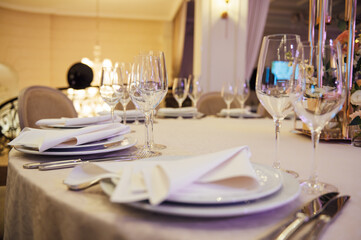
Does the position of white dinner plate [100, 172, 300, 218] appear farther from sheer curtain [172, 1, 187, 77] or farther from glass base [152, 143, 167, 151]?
Answer: sheer curtain [172, 1, 187, 77]

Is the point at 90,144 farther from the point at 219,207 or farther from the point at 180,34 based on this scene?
the point at 180,34

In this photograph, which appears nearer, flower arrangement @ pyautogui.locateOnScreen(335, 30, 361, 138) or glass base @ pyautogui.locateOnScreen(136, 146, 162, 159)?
glass base @ pyautogui.locateOnScreen(136, 146, 162, 159)

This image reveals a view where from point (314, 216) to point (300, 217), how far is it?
0.02 meters

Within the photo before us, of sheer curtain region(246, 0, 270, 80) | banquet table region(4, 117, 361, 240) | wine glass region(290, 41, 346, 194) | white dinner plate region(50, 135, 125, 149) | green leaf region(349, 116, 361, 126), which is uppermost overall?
sheer curtain region(246, 0, 270, 80)

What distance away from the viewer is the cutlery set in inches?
15.4

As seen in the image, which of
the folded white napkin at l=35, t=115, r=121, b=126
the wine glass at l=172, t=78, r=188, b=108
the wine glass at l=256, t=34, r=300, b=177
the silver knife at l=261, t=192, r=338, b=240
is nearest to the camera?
the silver knife at l=261, t=192, r=338, b=240

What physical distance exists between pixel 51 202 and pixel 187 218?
229 mm

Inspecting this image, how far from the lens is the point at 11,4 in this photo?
27.7ft

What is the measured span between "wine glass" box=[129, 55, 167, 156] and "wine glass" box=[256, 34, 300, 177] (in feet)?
0.93

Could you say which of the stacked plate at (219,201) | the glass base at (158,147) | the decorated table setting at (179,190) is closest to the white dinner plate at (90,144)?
the decorated table setting at (179,190)

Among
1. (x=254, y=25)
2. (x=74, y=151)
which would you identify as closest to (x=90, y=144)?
(x=74, y=151)

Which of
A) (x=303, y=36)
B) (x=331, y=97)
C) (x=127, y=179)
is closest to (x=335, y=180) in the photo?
(x=331, y=97)

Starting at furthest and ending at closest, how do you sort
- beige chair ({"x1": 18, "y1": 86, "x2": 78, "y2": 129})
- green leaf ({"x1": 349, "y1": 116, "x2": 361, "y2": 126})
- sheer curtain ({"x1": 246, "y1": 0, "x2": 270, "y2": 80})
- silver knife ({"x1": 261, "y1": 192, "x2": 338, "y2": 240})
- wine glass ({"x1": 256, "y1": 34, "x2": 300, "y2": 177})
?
1. sheer curtain ({"x1": 246, "y1": 0, "x2": 270, "y2": 80})
2. beige chair ({"x1": 18, "y1": 86, "x2": 78, "y2": 129})
3. green leaf ({"x1": 349, "y1": 116, "x2": 361, "y2": 126})
4. wine glass ({"x1": 256, "y1": 34, "x2": 300, "y2": 177})
5. silver knife ({"x1": 261, "y1": 192, "x2": 338, "y2": 240})

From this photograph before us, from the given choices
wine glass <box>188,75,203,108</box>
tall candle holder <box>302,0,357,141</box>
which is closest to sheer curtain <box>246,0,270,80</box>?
wine glass <box>188,75,203,108</box>
